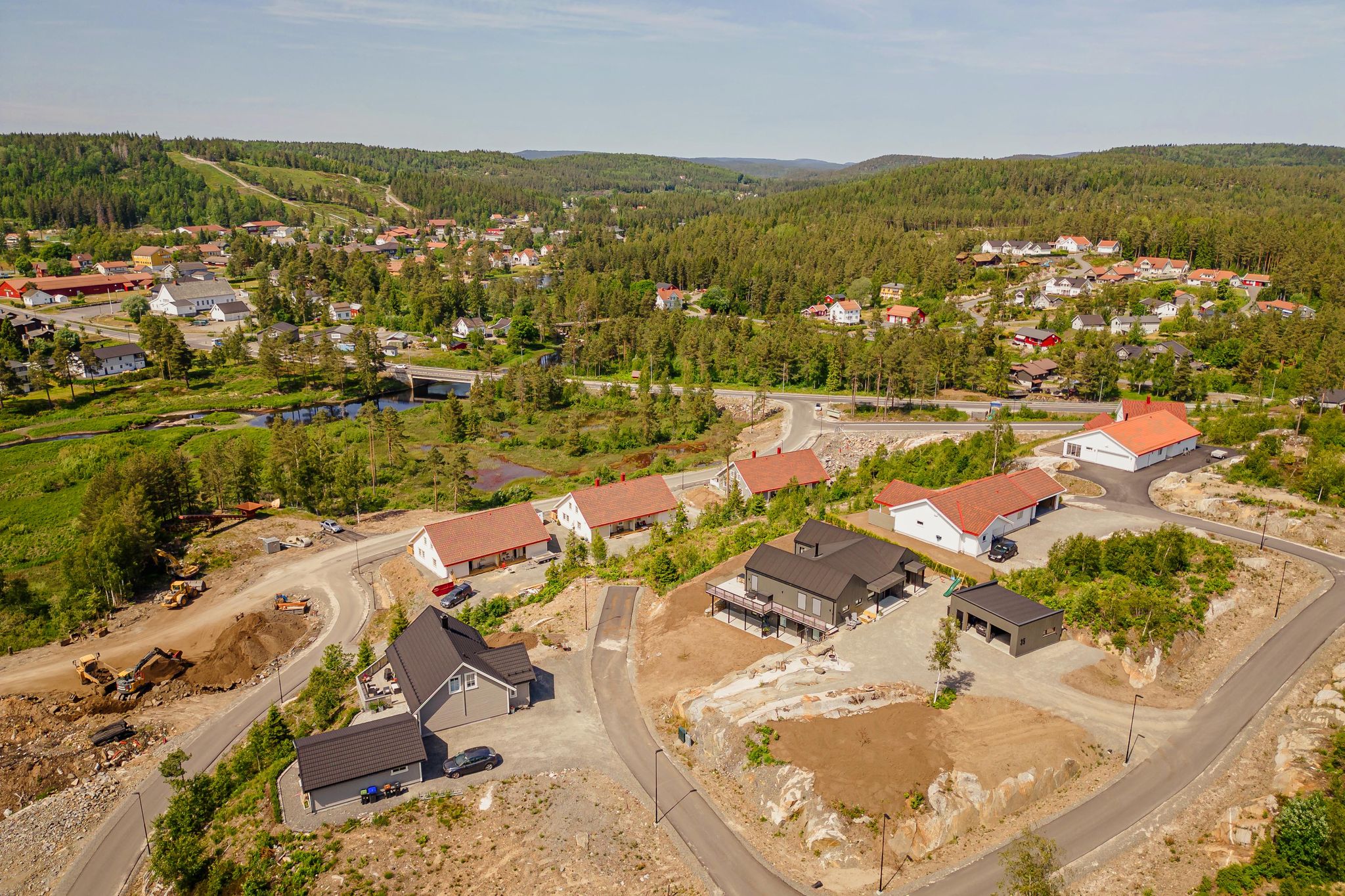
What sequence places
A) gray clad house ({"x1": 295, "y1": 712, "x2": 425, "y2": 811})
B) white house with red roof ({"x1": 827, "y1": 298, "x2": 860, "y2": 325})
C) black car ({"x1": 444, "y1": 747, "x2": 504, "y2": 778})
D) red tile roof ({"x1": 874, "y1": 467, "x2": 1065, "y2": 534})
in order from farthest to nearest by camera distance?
1. white house with red roof ({"x1": 827, "y1": 298, "x2": 860, "y2": 325})
2. red tile roof ({"x1": 874, "y1": 467, "x2": 1065, "y2": 534})
3. black car ({"x1": 444, "y1": 747, "x2": 504, "y2": 778})
4. gray clad house ({"x1": 295, "y1": 712, "x2": 425, "y2": 811})

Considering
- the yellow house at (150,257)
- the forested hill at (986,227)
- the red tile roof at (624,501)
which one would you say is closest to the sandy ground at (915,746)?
the red tile roof at (624,501)

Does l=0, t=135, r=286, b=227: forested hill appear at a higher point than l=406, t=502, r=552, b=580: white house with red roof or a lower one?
higher

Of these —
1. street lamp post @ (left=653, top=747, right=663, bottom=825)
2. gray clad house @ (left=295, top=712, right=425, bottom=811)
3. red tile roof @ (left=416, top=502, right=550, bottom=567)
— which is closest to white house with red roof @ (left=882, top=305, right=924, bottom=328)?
red tile roof @ (left=416, top=502, right=550, bottom=567)

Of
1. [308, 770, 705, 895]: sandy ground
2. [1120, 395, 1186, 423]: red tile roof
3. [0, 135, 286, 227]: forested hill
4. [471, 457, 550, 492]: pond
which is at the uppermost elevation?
[0, 135, 286, 227]: forested hill

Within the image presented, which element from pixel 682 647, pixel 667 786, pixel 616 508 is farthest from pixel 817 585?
pixel 616 508

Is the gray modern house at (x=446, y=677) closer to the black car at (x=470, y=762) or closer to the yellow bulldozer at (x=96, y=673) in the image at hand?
the black car at (x=470, y=762)

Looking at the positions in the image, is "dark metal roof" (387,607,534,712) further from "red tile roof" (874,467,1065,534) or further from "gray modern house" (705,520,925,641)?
"red tile roof" (874,467,1065,534)

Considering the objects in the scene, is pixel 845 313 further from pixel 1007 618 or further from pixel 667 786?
pixel 667 786
